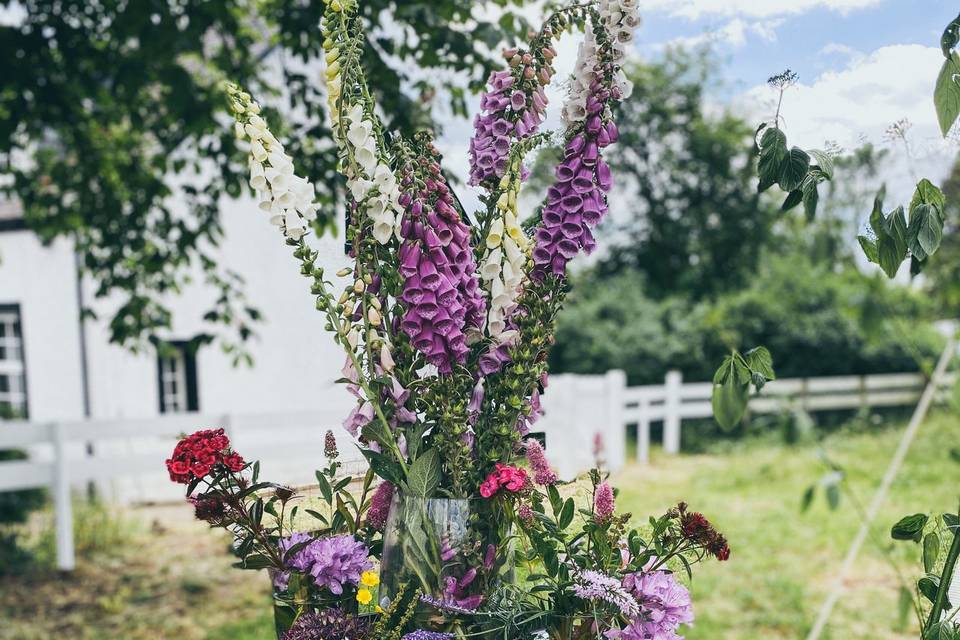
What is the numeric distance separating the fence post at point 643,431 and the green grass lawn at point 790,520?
19 centimetres

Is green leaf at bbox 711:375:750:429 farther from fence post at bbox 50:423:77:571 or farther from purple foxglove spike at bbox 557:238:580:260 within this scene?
fence post at bbox 50:423:77:571

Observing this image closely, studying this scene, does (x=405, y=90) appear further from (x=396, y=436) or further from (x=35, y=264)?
(x=35, y=264)

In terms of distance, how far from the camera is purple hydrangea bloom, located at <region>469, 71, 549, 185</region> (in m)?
1.07

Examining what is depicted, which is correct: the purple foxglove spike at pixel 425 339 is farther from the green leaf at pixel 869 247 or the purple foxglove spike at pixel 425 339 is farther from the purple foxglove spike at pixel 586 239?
the green leaf at pixel 869 247

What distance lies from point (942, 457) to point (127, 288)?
7.75 meters

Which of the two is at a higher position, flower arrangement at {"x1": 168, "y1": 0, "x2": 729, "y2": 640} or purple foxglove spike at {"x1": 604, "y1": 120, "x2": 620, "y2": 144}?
purple foxglove spike at {"x1": 604, "y1": 120, "x2": 620, "y2": 144}

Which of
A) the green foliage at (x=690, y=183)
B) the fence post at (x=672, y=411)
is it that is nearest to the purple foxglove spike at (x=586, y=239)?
the fence post at (x=672, y=411)

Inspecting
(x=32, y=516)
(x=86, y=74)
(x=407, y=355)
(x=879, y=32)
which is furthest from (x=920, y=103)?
(x=32, y=516)

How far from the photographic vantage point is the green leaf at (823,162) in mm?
1144

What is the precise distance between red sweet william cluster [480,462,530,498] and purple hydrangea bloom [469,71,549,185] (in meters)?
0.40

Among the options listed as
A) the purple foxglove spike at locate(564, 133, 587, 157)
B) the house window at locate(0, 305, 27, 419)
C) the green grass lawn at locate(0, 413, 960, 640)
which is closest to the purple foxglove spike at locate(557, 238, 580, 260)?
the purple foxglove spike at locate(564, 133, 587, 157)

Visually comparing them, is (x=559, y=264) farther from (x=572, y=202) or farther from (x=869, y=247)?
(x=869, y=247)

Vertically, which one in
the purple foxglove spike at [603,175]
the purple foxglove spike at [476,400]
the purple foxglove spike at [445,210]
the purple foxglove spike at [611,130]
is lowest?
the purple foxglove spike at [476,400]

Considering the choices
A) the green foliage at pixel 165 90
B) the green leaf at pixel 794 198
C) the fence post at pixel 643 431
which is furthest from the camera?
the fence post at pixel 643 431
